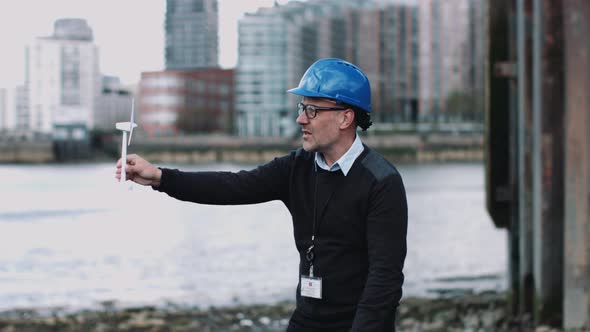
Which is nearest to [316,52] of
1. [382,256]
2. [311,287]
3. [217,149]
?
[217,149]

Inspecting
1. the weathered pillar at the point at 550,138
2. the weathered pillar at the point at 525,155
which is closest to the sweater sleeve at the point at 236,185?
the weathered pillar at the point at 550,138

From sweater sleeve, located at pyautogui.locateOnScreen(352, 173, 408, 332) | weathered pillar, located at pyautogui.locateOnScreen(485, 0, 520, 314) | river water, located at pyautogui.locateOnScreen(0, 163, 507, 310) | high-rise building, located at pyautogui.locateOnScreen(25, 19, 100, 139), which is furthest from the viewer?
high-rise building, located at pyautogui.locateOnScreen(25, 19, 100, 139)

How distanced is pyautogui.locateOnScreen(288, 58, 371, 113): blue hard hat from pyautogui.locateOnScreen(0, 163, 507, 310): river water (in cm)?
83

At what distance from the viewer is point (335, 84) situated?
368 centimetres

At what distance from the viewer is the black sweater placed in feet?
11.6

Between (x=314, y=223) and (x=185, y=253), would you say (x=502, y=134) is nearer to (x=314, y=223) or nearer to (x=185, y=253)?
(x=314, y=223)

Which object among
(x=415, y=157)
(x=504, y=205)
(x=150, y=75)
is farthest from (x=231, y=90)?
(x=504, y=205)

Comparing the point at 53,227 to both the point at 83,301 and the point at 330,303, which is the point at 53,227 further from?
the point at 330,303

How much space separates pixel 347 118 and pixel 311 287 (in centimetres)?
71

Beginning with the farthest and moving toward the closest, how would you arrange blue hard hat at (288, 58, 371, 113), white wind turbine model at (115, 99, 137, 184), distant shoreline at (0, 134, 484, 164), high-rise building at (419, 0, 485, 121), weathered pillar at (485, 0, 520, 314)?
1. high-rise building at (419, 0, 485, 121)
2. distant shoreline at (0, 134, 484, 164)
3. weathered pillar at (485, 0, 520, 314)
4. blue hard hat at (288, 58, 371, 113)
5. white wind turbine model at (115, 99, 137, 184)

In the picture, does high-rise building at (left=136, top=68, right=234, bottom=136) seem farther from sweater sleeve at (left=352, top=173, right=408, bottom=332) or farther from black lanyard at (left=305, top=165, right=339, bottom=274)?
sweater sleeve at (left=352, top=173, right=408, bottom=332)

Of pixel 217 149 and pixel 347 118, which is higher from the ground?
pixel 347 118

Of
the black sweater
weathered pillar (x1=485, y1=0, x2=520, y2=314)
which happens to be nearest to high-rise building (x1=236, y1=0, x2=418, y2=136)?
weathered pillar (x1=485, y1=0, x2=520, y2=314)

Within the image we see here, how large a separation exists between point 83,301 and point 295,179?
1291 cm
